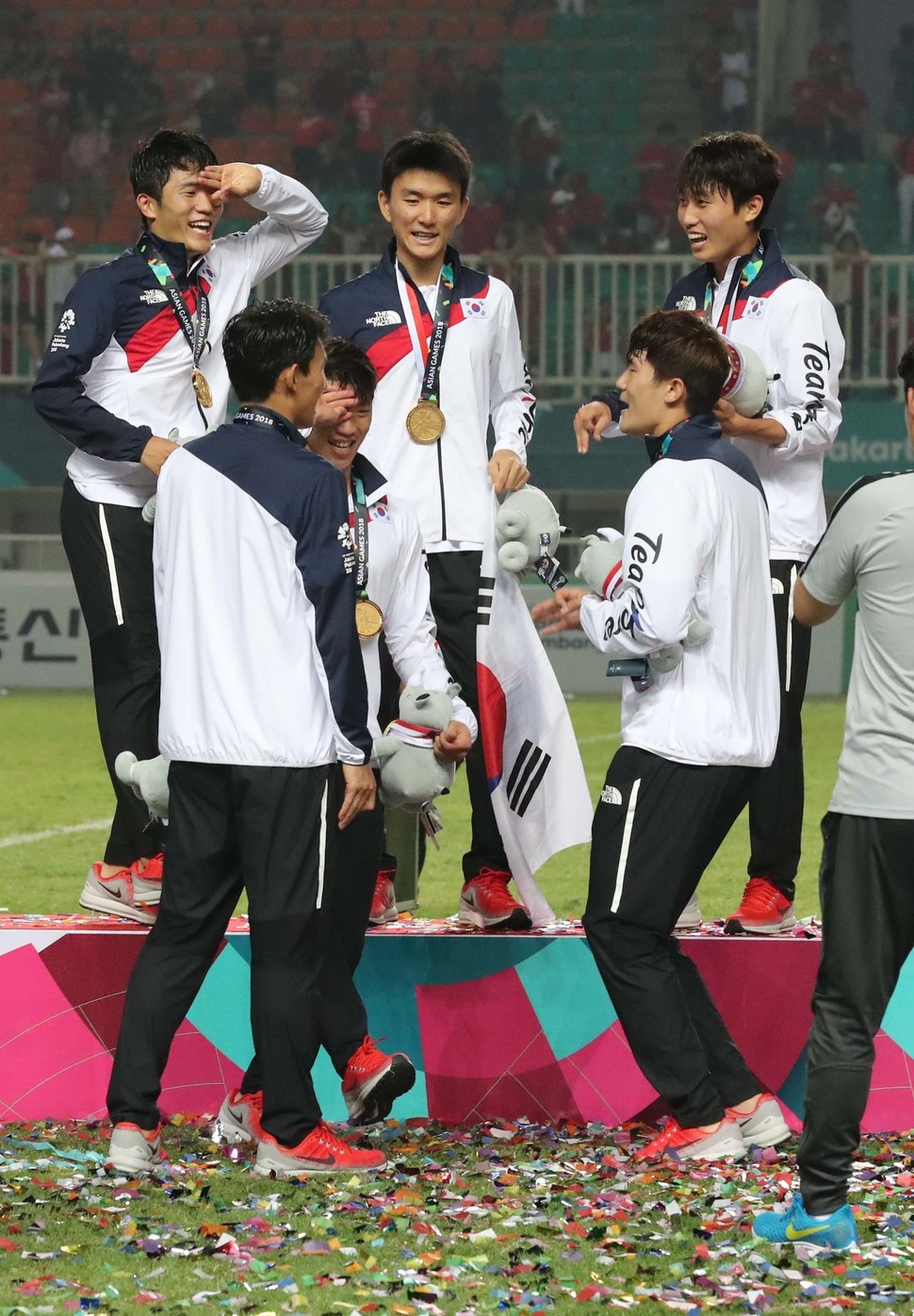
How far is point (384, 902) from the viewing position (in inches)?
176

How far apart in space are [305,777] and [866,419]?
11.5 meters

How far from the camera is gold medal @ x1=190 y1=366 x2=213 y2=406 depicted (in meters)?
4.29

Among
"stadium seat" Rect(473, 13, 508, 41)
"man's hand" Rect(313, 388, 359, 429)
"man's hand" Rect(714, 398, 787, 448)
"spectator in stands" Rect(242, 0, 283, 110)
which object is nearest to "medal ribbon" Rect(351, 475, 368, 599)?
"man's hand" Rect(313, 388, 359, 429)

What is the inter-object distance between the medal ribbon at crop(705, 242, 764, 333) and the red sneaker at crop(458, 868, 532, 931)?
146 centimetres

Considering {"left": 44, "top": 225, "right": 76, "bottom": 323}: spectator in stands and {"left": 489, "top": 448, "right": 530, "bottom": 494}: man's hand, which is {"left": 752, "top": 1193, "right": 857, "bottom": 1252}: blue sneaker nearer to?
{"left": 489, "top": 448, "right": 530, "bottom": 494}: man's hand

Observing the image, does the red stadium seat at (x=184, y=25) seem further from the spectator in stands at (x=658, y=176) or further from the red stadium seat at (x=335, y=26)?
the spectator in stands at (x=658, y=176)

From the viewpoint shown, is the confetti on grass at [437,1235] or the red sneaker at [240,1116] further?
the red sneaker at [240,1116]

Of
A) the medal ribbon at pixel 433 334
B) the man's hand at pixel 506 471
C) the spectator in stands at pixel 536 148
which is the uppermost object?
the spectator in stands at pixel 536 148

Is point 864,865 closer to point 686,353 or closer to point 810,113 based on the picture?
point 686,353

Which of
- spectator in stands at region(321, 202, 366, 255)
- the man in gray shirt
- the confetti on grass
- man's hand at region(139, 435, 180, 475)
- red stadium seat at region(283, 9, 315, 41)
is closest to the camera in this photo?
the confetti on grass

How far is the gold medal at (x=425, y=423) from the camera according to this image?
171 inches

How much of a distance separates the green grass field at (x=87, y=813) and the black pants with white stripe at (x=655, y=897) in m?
2.12

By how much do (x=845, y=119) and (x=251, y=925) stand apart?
1560 cm

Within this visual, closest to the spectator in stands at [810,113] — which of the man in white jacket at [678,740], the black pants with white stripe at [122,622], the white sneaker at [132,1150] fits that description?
the black pants with white stripe at [122,622]
